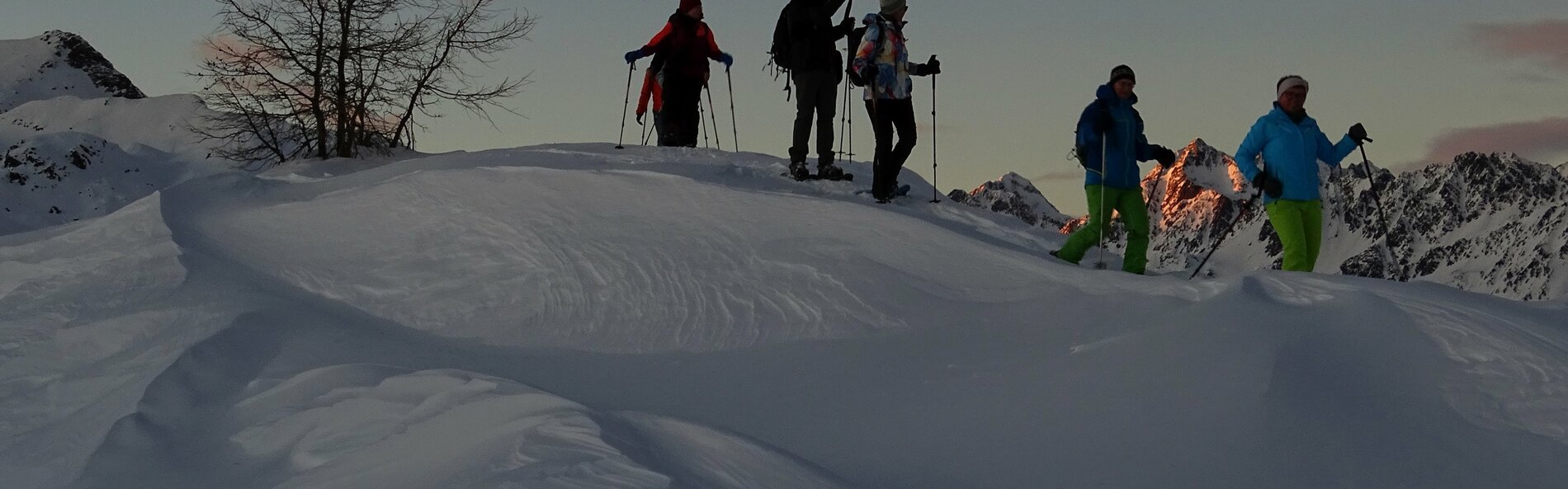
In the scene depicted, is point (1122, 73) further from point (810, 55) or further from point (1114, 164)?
point (810, 55)

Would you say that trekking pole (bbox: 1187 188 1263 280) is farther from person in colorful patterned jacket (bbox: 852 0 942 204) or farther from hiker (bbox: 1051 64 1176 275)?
person in colorful patterned jacket (bbox: 852 0 942 204)

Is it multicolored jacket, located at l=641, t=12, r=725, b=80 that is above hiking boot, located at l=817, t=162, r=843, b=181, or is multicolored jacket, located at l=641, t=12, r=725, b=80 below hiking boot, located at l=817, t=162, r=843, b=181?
above

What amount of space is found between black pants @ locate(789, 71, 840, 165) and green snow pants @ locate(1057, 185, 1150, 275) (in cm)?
262

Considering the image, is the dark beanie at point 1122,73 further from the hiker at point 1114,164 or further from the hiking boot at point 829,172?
the hiking boot at point 829,172

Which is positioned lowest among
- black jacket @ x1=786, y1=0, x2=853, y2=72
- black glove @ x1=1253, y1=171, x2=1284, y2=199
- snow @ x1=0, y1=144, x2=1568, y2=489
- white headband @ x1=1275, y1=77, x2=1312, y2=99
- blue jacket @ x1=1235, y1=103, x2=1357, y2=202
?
snow @ x1=0, y1=144, x2=1568, y2=489

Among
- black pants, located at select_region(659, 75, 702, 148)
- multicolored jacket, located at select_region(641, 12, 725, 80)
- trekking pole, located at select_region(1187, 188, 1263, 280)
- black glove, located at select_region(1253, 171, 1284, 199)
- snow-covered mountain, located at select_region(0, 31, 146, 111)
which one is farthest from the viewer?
snow-covered mountain, located at select_region(0, 31, 146, 111)

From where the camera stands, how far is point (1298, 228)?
8531 mm

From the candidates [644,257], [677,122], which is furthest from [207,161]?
[644,257]

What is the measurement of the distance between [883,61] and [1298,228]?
132 inches

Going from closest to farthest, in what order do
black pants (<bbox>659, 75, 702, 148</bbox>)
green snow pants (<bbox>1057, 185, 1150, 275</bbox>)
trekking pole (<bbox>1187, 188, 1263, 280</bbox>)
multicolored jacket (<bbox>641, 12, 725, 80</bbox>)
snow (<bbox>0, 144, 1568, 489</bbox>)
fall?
snow (<bbox>0, 144, 1568, 489</bbox>), trekking pole (<bbox>1187, 188, 1263, 280</bbox>), green snow pants (<bbox>1057, 185, 1150, 275</bbox>), multicolored jacket (<bbox>641, 12, 725, 80</bbox>), black pants (<bbox>659, 75, 702, 148</bbox>)

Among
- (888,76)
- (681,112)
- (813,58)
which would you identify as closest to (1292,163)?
(888,76)

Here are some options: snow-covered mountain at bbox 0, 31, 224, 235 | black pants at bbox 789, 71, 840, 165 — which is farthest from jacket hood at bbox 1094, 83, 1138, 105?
snow-covered mountain at bbox 0, 31, 224, 235

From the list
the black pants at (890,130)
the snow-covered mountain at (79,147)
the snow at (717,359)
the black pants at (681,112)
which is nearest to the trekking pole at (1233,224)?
the snow at (717,359)

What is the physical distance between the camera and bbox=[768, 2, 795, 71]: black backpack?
1130 cm
